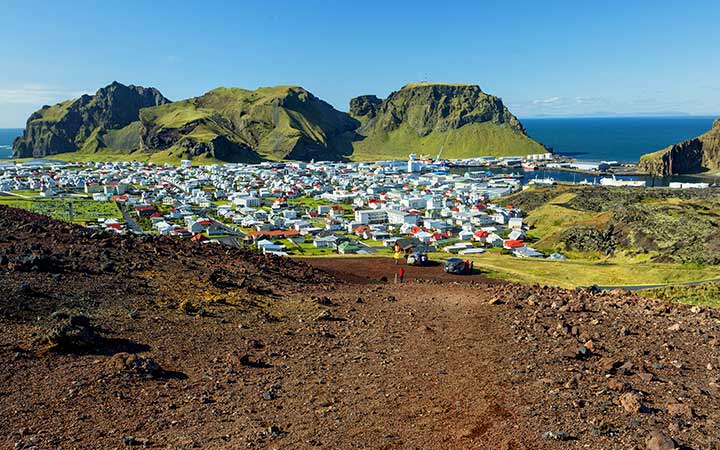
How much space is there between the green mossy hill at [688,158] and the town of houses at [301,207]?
50.9 meters

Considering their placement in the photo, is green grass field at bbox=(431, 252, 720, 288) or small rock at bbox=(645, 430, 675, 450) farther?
green grass field at bbox=(431, 252, 720, 288)

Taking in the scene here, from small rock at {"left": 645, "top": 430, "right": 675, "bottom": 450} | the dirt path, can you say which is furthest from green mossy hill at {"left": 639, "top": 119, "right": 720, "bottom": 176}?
small rock at {"left": 645, "top": 430, "right": 675, "bottom": 450}

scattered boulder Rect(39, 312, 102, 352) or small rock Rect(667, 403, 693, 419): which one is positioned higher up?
scattered boulder Rect(39, 312, 102, 352)

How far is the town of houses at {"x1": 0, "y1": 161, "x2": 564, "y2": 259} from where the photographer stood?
6125 centimetres

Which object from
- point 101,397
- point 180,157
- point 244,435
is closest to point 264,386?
point 244,435

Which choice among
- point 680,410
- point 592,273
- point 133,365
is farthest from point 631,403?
point 592,273

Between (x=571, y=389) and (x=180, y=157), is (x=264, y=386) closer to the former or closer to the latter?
(x=571, y=389)

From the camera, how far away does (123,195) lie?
99.4 metres

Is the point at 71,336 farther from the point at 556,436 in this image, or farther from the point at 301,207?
the point at 301,207

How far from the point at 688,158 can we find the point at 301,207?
421 feet

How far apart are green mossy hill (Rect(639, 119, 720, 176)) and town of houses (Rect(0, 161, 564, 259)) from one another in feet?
167

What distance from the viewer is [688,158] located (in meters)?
155

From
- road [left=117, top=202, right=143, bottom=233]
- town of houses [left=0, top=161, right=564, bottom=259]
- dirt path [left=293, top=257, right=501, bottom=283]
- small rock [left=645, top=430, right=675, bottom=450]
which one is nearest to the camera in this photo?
small rock [left=645, top=430, right=675, bottom=450]

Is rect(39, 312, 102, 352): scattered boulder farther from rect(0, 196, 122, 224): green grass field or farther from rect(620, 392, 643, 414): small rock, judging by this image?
rect(0, 196, 122, 224): green grass field
